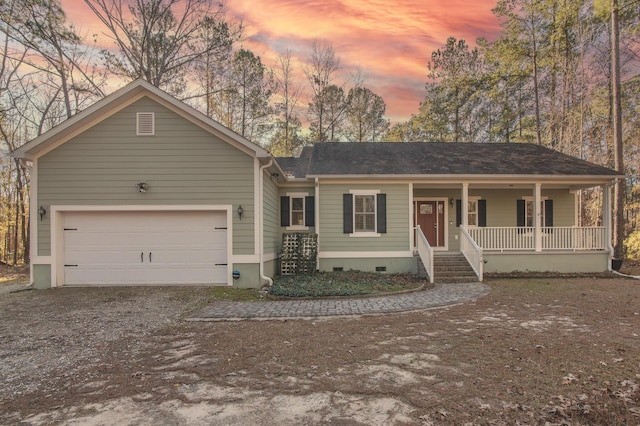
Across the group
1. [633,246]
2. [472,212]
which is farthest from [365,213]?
[633,246]

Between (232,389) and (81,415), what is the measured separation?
1285 mm

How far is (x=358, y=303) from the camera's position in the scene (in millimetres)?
7926

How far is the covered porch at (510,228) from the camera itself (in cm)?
1214

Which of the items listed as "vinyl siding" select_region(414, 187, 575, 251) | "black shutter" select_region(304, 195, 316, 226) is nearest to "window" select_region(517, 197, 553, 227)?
"vinyl siding" select_region(414, 187, 575, 251)

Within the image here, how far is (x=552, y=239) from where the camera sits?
40.9 ft

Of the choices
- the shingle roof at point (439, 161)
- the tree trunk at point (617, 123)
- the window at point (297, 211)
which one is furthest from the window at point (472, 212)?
the window at point (297, 211)

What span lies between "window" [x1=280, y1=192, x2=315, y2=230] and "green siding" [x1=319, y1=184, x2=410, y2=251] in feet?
A: 2.44

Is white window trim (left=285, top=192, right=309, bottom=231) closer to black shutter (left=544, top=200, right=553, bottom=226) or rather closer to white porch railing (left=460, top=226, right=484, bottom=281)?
white porch railing (left=460, top=226, right=484, bottom=281)

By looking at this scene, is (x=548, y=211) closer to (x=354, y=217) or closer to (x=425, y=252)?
(x=425, y=252)

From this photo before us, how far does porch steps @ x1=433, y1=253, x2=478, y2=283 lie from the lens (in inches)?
431

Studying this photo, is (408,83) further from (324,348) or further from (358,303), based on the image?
(324,348)

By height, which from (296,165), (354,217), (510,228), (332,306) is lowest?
(332,306)

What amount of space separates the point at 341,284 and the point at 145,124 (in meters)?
6.68

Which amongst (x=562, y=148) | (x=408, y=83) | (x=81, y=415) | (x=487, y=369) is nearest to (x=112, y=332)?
(x=81, y=415)
